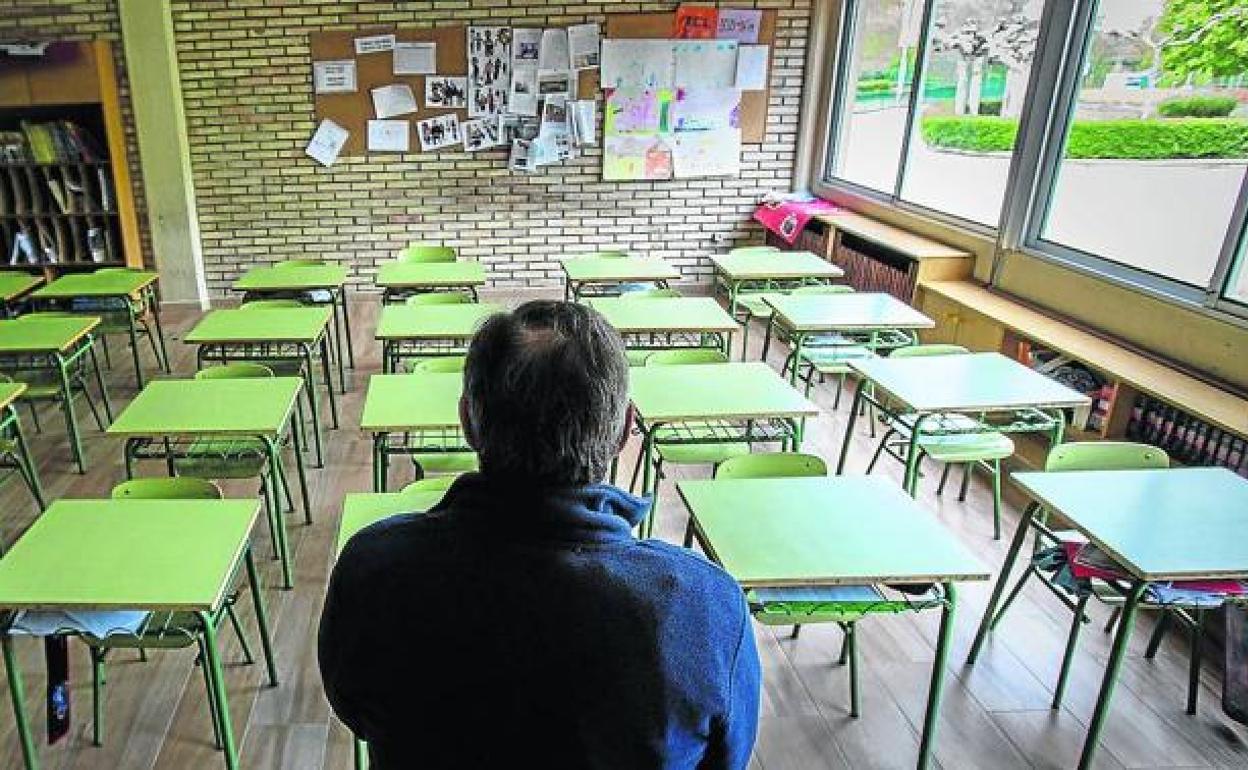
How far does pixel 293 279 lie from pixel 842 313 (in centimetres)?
312

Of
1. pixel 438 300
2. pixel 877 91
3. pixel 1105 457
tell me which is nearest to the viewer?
pixel 1105 457

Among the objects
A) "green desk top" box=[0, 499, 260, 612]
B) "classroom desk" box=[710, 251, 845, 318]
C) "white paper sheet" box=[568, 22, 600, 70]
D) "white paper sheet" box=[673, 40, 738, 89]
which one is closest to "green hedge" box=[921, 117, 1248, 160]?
"classroom desk" box=[710, 251, 845, 318]

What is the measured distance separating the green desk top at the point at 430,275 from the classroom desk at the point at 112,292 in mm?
1397

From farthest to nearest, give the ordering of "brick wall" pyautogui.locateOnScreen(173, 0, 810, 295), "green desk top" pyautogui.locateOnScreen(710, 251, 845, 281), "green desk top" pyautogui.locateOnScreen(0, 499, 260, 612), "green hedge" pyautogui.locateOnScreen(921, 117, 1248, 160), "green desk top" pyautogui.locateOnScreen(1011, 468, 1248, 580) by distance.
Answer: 1. "brick wall" pyautogui.locateOnScreen(173, 0, 810, 295)
2. "green desk top" pyautogui.locateOnScreen(710, 251, 845, 281)
3. "green hedge" pyautogui.locateOnScreen(921, 117, 1248, 160)
4. "green desk top" pyautogui.locateOnScreen(1011, 468, 1248, 580)
5. "green desk top" pyautogui.locateOnScreen(0, 499, 260, 612)

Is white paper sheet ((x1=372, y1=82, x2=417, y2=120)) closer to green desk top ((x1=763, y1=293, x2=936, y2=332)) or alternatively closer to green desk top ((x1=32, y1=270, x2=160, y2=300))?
green desk top ((x1=32, y1=270, x2=160, y2=300))

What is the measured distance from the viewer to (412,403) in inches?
116

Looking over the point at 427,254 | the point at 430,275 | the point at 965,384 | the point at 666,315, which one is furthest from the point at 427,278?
the point at 965,384

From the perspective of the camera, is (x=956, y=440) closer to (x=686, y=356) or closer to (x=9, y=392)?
(x=686, y=356)

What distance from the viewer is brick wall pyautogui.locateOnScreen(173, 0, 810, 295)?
6445 mm

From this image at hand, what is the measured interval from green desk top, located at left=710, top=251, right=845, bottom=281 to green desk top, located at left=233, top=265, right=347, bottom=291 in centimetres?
235

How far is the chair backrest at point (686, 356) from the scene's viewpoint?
141 inches

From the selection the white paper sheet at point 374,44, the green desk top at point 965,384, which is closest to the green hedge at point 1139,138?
the green desk top at point 965,384

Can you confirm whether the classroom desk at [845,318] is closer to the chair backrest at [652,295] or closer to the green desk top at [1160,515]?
the chair backrest at [652,295]

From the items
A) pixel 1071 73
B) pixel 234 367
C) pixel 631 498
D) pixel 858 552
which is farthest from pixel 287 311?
pixel 1071 73
